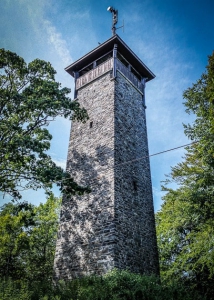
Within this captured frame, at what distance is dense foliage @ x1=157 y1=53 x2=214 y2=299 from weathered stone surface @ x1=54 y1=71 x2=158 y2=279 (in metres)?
1.10

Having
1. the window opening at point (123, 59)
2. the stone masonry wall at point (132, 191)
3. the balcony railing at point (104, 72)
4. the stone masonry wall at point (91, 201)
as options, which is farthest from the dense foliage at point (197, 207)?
the window opening at point (123, 59)

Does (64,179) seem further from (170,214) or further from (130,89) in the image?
(130,89)

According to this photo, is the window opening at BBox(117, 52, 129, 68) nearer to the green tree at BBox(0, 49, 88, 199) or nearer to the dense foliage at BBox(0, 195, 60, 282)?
the green tree at BBox(0, 49, 88, 199)

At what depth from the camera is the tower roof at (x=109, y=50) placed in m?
14.1

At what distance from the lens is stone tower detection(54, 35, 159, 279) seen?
8570mm

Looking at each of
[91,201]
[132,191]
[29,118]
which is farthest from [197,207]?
[29,118]

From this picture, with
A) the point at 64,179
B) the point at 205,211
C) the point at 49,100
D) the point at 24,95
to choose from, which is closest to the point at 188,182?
the point at 205,211

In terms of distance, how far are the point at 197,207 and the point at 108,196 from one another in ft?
10.9

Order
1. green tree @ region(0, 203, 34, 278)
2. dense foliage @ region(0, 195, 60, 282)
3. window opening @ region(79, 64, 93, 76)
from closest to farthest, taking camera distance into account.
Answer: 1. dense foliage @ region(0, 195, 60, 282)
2. green tree @ region(0, 203, 34, 278)
3. window opening @ region(79, 64, 93, 76)

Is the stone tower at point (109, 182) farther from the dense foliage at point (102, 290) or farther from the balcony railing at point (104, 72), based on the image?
the dense foliage at point (102, 290)

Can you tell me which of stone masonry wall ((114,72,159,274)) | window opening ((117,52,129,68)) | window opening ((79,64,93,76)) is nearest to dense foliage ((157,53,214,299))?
stone masonry wall ((114,72,159,274))

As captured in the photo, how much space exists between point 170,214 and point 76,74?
10546 millimetres

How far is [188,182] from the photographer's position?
9.54 m

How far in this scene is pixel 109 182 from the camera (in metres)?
9.48
